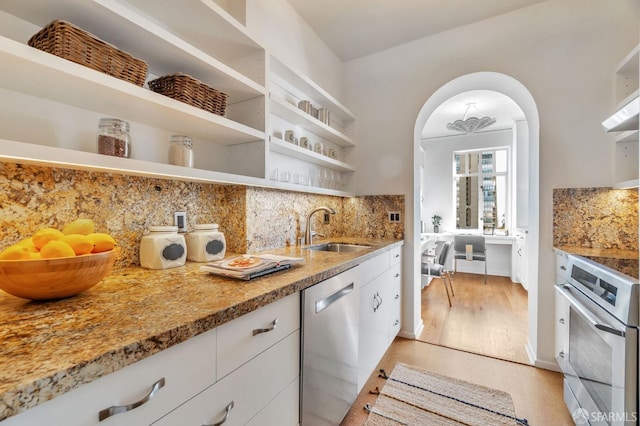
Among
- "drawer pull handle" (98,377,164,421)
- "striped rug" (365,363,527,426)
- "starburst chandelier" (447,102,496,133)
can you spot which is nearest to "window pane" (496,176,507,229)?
"starburst chandelier" (447,102,496,133)

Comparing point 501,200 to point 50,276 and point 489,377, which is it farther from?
point 50,276

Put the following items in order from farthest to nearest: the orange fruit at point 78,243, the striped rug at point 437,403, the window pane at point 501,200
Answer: the window pane at point 501,200 < the striped rug at point 437,403 < the orange fruit at point 78,243

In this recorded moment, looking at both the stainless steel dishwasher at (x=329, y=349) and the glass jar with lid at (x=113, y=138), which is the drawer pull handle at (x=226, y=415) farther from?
the glass jar with lid at (x=113, y=138)

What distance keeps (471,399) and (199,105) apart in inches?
93.2

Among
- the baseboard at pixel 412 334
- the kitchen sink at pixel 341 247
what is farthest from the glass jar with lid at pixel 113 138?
the baseboard at pixel 412 334

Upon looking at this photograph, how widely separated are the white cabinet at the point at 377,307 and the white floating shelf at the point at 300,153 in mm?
929

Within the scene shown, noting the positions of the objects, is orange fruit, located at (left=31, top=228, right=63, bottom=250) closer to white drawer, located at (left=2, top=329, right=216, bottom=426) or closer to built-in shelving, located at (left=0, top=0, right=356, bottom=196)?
built-in shelving, located at (left=0, top=0, right=356, bottom=196)

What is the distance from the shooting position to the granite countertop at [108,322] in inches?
18.1

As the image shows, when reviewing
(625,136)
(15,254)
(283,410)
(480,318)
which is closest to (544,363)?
(480,318)

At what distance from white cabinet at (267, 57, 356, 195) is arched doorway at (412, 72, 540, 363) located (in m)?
0.73

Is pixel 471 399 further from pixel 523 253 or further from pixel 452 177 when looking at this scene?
pixel 452 177

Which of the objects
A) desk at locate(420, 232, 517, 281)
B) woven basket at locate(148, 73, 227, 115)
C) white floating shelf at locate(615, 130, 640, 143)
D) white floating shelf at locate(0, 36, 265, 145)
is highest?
woven basket at locate(148, 73, 227, 115)

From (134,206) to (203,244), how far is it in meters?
0.37

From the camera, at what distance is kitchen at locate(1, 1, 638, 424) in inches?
49.4
